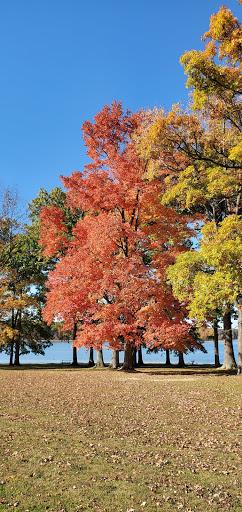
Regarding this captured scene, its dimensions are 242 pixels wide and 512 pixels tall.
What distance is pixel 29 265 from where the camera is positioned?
112ft

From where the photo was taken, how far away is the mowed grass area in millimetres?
5246

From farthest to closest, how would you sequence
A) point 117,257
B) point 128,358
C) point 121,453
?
point 128,358 < point 117,257 < point 121,453

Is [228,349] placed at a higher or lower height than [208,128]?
lower

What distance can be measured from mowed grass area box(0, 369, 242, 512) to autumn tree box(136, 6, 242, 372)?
720cm

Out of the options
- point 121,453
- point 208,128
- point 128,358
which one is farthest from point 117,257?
point 121,453

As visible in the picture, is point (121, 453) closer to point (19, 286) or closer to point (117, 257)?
point (117, 257)

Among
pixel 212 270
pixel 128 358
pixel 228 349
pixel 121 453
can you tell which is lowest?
pixel 121 453

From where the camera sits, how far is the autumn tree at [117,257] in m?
20.3

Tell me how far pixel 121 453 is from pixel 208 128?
40.5 ft

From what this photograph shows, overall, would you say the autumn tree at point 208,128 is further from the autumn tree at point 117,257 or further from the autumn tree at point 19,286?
the autumn tree at point 19,286

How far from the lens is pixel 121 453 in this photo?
23.3 ft

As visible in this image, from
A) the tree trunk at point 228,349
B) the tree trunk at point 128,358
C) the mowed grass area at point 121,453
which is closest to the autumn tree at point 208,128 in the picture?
the mowed grass area at point 121,453

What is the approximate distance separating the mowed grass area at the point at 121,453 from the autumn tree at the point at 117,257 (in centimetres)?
777

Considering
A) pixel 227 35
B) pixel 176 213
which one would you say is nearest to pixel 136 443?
pixel 227 35
